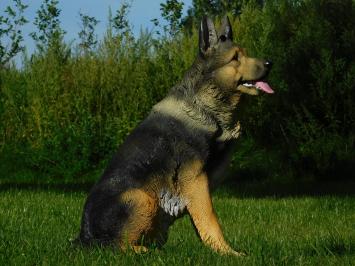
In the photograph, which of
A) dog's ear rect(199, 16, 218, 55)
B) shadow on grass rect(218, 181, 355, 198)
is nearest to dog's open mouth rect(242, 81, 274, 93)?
dog's ear rect(199, 16, 218, 55)

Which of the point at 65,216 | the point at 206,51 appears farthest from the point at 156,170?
the point at 65,216

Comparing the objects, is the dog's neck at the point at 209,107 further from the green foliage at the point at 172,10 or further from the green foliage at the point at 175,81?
the green foliage at the point at 172,10

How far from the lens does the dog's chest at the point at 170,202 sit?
482 cm

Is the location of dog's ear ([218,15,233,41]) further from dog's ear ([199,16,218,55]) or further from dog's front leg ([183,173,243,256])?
dog's front leg ([183,173,243,256])

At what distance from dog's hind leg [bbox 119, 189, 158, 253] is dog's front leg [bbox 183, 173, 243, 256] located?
0.24m

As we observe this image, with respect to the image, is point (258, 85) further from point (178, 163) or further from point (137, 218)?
point (137, 218)

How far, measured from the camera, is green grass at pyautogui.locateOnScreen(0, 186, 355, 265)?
190 inches

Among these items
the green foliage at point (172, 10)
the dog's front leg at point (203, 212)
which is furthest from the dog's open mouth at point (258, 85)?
the green foliage at point (172, 10)

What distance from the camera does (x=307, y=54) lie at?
12469 millimetres

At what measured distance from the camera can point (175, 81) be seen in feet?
46.7

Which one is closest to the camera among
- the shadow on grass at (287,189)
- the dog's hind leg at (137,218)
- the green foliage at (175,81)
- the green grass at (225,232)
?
the dog's hind leg at (137,218)

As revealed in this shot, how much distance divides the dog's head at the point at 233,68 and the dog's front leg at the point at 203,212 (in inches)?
24.8

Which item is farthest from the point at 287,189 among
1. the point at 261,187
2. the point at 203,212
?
the point at 203,212

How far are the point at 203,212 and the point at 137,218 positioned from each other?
0.43 m
